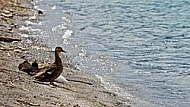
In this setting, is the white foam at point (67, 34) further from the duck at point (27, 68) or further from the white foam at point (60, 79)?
the duck at point (27, 68)

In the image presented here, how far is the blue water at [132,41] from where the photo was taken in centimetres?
1506

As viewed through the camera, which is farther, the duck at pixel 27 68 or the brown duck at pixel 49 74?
the duck at pixel 27 68

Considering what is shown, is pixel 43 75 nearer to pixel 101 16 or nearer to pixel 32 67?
pixel 32 67

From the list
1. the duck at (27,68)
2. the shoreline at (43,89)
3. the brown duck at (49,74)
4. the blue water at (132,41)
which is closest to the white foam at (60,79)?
the shoreline at (43,89)

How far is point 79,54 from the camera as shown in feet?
62.6

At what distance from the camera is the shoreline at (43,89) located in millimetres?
9663

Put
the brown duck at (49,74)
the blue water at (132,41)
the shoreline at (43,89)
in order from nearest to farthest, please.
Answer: the shoreline at (43,89), the brown duck at (49,74), the blue water at (132,41)

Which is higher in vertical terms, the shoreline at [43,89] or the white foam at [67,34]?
the white foam at [67,34]

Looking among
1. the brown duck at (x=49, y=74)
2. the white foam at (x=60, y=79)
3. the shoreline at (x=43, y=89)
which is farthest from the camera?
the white foam at (x=60, y=79)

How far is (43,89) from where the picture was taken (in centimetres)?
1106

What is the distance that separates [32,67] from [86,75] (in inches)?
94.3

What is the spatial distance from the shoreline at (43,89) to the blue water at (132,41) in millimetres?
972

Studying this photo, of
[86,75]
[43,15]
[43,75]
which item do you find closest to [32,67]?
Answer: [43,75]

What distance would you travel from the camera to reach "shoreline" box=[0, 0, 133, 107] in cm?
966
